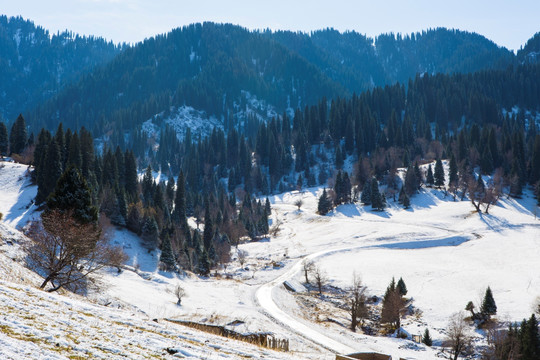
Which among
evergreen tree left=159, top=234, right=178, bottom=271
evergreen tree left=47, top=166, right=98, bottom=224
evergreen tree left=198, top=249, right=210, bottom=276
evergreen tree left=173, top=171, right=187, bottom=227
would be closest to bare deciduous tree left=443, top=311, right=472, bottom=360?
Answer: evergreen tree left=159, top=234, right=178, bottom=271

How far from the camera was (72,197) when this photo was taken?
47562mm

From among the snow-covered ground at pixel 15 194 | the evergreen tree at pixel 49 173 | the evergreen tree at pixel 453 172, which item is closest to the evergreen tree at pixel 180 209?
the snow-covered ground at pixel 15 194

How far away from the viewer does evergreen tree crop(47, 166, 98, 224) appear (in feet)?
155

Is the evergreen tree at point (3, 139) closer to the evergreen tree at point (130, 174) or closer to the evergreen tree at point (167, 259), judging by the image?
the evergreen tree at point (130, 174)

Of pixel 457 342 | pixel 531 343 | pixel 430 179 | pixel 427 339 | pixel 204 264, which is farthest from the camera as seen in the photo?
pixel 430 179

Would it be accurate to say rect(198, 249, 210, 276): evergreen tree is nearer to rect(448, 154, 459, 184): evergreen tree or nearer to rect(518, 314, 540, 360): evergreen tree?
rect(518, 314, 540, 360): evergreen tree

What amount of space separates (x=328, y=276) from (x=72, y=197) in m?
51.5

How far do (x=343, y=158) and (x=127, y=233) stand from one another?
132 m

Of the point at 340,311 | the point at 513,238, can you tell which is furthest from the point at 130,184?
the point at 513,238

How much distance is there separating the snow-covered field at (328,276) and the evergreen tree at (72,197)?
334 inches

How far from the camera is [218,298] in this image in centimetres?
5466

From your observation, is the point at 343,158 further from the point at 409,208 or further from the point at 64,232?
the point at 64,232

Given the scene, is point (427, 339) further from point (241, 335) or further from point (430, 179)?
point (430, 179)

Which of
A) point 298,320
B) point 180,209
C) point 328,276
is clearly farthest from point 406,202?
point 298,320
